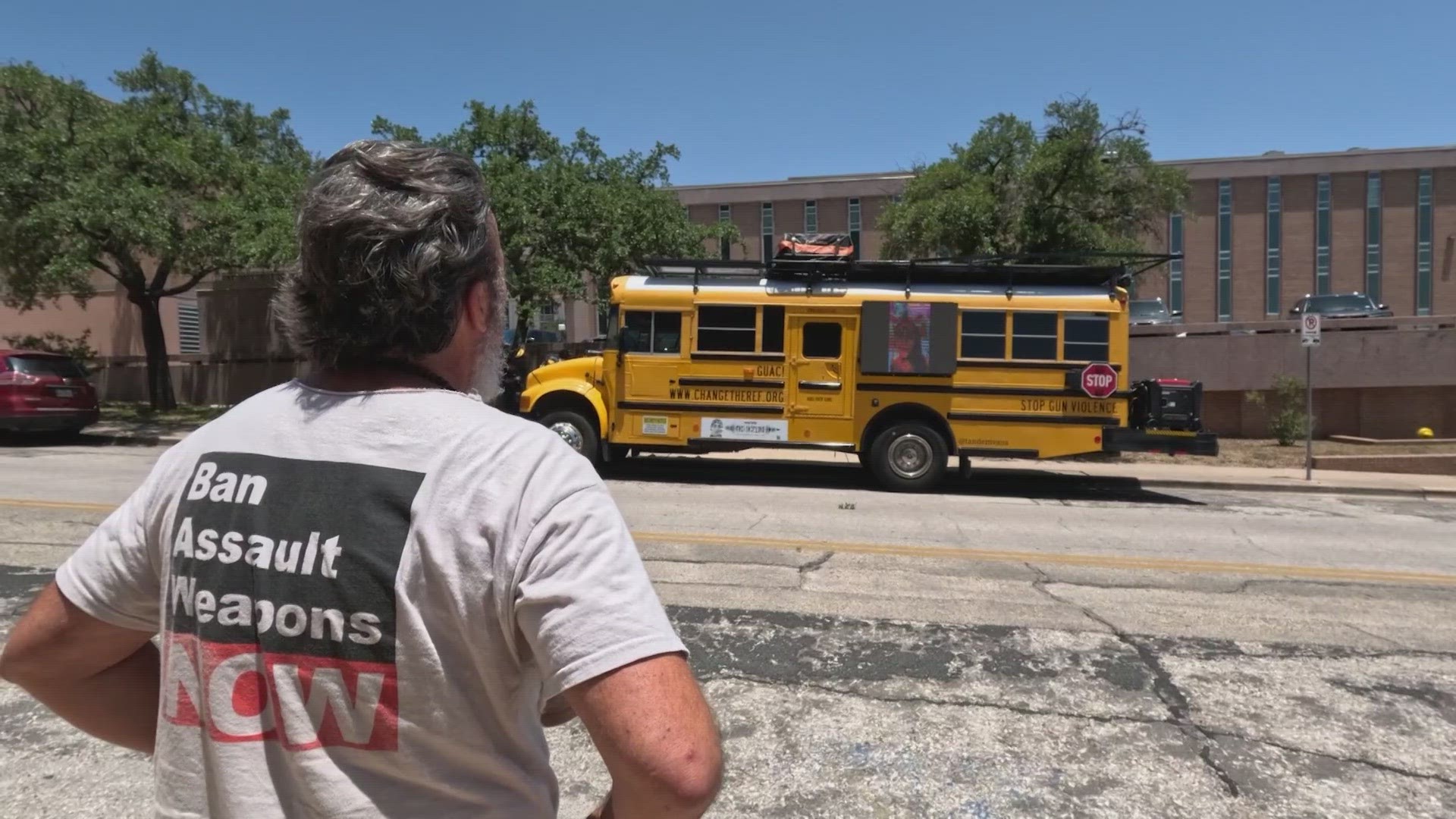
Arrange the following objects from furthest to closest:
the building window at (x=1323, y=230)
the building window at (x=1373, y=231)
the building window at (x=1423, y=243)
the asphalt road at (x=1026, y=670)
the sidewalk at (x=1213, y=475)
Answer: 1. the building window at (x=1323, y=230)
2. the building window at (x=1373, y=231)
3. the building window at (x=1423, y=243)
4. the sidewalk at (x=1213, y=475)
5. the asphalt road at (x=1026, y=670)

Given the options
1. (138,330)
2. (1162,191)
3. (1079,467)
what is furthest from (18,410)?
(1162,191)

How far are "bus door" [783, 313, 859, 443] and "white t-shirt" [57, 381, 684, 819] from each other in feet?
33.9

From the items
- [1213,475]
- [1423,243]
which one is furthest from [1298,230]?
[1213,475]

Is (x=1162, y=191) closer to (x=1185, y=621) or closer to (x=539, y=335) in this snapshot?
(x=1185, y=621)

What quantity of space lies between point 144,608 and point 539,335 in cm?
3547

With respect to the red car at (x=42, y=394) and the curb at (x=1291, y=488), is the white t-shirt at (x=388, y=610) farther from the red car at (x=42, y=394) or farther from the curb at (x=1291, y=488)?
the red car at (x=42, y=394)

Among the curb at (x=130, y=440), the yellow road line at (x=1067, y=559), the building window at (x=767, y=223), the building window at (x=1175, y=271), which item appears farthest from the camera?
the building window at (x=767, y=223)

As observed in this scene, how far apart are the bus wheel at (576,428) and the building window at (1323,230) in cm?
4760

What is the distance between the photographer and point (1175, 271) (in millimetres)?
49188

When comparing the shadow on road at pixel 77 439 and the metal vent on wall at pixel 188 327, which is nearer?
the shadow on road at pixel 77 439

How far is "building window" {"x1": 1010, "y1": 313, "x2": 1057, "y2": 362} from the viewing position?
11273 mm

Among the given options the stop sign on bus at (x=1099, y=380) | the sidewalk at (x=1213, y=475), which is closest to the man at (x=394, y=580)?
the stop sign on bus at (x=1099, y=380)

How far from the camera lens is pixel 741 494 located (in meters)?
11.0

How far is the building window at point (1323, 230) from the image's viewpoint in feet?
152
